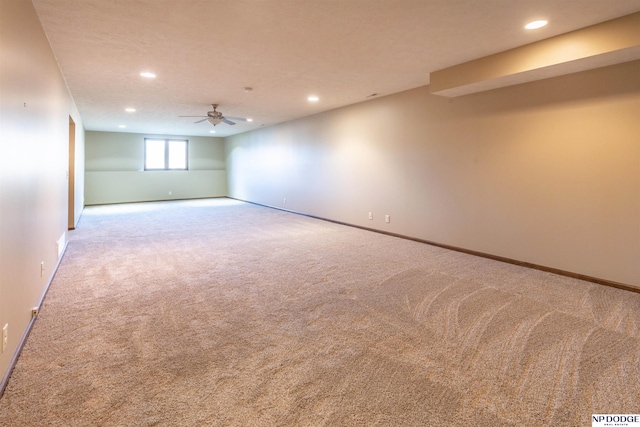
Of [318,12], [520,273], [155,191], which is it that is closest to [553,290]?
[520,273]

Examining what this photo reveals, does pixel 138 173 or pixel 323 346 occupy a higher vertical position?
pixel 138 173

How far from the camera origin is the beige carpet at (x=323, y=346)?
157 centimetres

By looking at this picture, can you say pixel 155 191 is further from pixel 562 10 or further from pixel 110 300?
pixel 562 10

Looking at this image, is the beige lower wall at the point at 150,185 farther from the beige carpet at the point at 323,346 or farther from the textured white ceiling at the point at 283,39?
the beige carpet at the point at 323,346

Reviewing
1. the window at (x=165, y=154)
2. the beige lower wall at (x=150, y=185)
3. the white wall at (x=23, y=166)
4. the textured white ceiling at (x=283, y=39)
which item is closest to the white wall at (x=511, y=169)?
the textured white ceiling at (x=283, y=39)

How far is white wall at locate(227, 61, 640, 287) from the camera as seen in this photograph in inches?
127

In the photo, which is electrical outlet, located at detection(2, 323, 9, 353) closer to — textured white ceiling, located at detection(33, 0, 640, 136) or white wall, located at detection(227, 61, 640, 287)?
textured white ceiling, located at detection(33, 0, 640, 136)

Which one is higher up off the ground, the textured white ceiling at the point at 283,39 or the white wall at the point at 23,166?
the textured white ceiling at the point at 283,39

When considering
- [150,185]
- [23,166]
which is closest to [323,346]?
[23,166]

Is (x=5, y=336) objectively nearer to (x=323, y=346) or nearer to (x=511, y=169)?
(x=323, y=346)

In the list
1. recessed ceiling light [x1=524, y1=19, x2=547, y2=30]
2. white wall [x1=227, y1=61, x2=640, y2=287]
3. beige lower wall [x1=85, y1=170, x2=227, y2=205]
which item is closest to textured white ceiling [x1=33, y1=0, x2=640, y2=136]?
recessed ceiling light [x1=524, y1=19, x2=547, y2=30]

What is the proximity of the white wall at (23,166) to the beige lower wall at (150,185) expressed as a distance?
806cm

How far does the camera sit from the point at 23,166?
2.17 meters

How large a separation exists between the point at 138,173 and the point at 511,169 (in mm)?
10845
